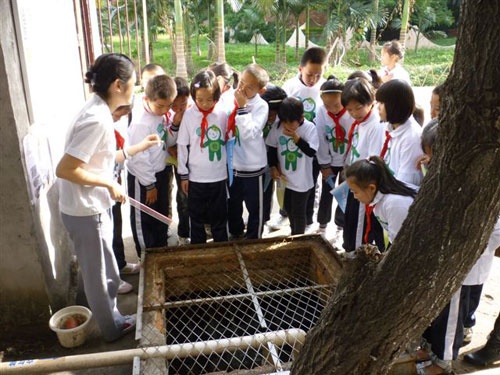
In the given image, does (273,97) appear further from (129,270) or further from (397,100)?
(129,270)

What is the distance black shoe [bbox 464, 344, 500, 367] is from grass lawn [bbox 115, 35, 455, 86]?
12295mm

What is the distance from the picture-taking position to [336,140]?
12.9 feet

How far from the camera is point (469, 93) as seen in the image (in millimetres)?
901

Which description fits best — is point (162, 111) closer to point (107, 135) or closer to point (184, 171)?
point (184, 171)

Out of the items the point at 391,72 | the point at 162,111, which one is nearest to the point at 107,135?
the point at 162,111

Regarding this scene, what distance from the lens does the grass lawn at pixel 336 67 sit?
632 inches

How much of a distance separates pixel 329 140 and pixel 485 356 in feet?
6.72

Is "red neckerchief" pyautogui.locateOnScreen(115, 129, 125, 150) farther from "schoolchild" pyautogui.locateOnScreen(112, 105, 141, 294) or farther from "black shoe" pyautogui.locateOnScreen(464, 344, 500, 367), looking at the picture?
"black shoe" pyautogui.locateOnScreen(464, 344, 500, 367)

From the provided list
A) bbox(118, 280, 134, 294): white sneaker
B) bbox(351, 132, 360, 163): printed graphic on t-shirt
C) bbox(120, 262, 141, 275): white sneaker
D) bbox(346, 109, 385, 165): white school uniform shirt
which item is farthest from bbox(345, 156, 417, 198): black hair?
bbox(120, 262, 141, 275): white sneaker

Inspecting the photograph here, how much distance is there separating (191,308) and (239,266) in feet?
1.51

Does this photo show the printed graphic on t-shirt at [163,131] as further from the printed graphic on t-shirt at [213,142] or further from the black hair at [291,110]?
the black hair at [291,110]

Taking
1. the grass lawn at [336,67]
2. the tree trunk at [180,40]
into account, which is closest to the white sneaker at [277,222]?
the tree trunk at [180,40]

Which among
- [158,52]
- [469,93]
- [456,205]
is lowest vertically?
[158,52]

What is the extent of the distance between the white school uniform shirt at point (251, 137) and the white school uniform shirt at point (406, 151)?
3.37ft
